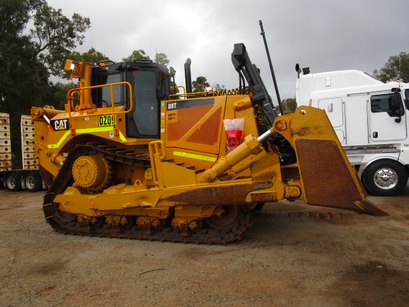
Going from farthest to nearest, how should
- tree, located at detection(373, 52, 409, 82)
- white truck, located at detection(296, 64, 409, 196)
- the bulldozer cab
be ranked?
tree, located at detection(373, 52, 409, 82) → white truck, located at detection(296, 64, 409, 196) → the bulldozer cab

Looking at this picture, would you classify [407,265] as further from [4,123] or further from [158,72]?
[4,123]

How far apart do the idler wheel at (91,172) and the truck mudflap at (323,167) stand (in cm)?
298

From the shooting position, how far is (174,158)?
5.47m

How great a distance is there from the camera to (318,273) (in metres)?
4.01

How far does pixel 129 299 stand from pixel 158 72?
377 centimetres

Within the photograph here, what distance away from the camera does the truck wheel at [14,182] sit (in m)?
13.9

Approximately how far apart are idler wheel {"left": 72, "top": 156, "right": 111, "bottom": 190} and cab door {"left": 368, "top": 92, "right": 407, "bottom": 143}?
22.4ft

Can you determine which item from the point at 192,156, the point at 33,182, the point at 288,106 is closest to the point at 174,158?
the point at 192,156

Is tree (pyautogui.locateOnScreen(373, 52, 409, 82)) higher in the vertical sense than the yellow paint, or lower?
higher

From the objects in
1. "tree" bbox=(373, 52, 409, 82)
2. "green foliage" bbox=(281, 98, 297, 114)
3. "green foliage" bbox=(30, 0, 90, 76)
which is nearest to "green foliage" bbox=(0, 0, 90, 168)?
"green foliage" bbox=(30, 0, 90, 76)

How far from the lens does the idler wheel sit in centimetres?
561

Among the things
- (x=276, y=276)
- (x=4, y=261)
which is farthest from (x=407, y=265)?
(x=4, y=261)

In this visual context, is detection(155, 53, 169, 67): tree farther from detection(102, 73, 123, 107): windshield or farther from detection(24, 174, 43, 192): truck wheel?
detection(24, 174, 43, 192): truck wheel

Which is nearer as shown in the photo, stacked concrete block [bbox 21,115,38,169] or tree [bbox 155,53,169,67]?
tree [bbox 155,53,169,67]
